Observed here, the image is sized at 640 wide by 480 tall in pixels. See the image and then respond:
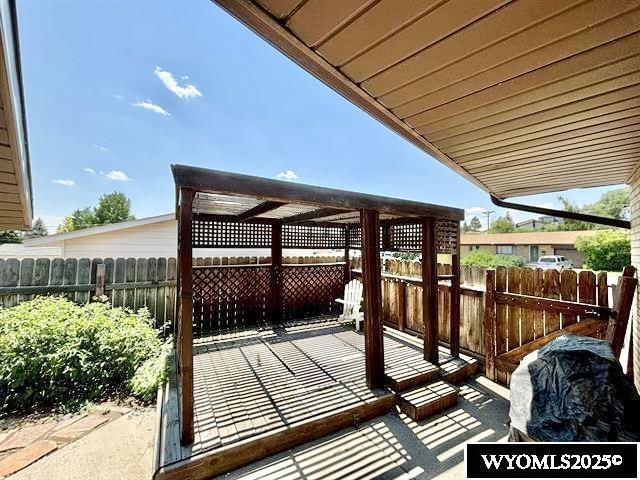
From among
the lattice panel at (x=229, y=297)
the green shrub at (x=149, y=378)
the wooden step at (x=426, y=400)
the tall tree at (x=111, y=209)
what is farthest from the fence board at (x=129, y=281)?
the tall tree at (x=111, y=209)

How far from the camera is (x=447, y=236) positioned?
3900 mm

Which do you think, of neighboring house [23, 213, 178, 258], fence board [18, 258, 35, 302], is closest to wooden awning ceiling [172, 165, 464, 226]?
fence board [18, 258, 35, 302]

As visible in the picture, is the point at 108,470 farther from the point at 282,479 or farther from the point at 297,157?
the point at 297,157

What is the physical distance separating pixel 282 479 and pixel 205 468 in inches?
22.3

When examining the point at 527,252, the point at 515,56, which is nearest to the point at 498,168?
the point at 515,56

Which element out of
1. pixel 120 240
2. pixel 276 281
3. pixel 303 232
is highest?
pixel 303 232

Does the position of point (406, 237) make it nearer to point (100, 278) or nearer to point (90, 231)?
point (100, 278)

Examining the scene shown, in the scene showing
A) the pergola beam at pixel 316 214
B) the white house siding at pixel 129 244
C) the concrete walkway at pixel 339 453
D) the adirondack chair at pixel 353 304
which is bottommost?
the concrete walkway at pixel 339 453

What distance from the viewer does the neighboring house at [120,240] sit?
23.4 ft

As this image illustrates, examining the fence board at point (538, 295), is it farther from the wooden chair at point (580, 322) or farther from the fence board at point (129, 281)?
the fence board at point (129, 281)

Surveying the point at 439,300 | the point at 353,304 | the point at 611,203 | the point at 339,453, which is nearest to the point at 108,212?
the point at 353,304

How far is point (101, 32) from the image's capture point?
268 inches

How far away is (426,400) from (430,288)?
1.30m

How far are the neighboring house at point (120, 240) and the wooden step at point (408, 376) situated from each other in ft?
15.3
